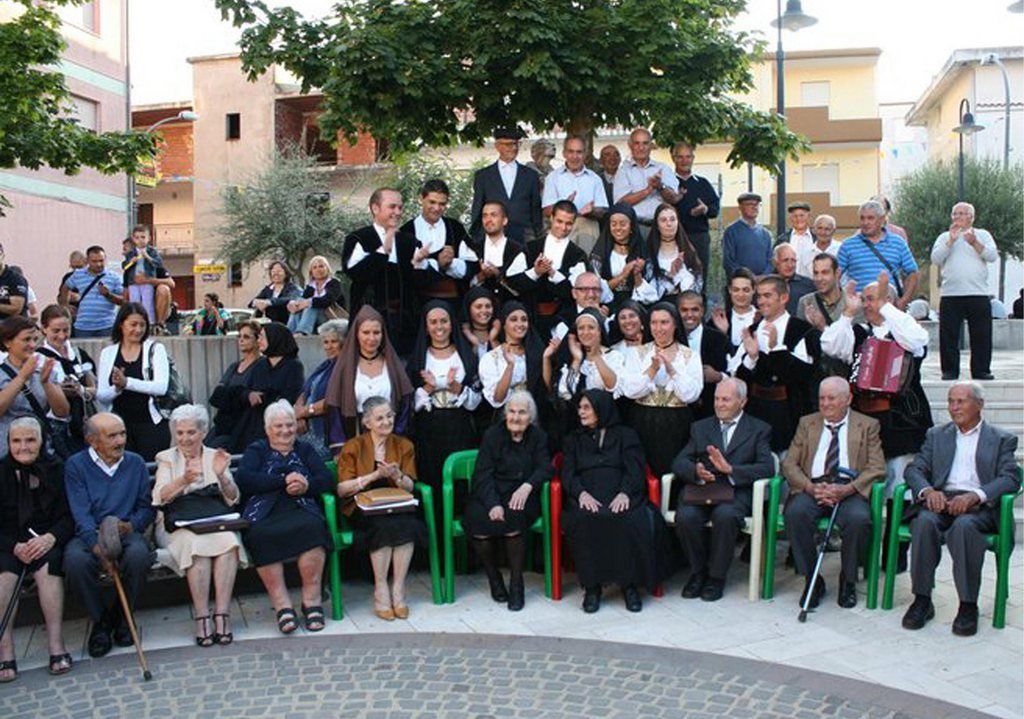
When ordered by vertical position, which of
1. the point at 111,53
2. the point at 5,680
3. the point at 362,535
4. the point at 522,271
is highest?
the point at 111,53

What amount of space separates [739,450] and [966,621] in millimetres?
1646

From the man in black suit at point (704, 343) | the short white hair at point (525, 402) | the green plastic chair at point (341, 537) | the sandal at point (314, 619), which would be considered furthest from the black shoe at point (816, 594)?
the sandal at point (314, 619)

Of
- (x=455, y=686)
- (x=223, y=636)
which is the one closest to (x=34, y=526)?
(x=223, y=636)

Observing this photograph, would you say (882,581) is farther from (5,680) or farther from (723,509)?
(5,680)

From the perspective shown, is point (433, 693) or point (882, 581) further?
point (882, 581)

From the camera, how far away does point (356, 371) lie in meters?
7.26

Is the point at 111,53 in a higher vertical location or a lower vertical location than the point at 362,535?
higher

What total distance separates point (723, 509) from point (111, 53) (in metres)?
26.7

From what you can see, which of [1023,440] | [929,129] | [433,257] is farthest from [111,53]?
[929,129]

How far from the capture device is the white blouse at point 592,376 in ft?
23.5

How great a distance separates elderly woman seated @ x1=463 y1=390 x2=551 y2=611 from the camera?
6730 millimetres

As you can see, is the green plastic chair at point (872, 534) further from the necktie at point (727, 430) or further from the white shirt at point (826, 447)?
the necktie at point (727, 430)

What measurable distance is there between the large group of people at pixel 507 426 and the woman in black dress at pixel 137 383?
0.05ft

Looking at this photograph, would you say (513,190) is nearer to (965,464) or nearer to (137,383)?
(137,383)
